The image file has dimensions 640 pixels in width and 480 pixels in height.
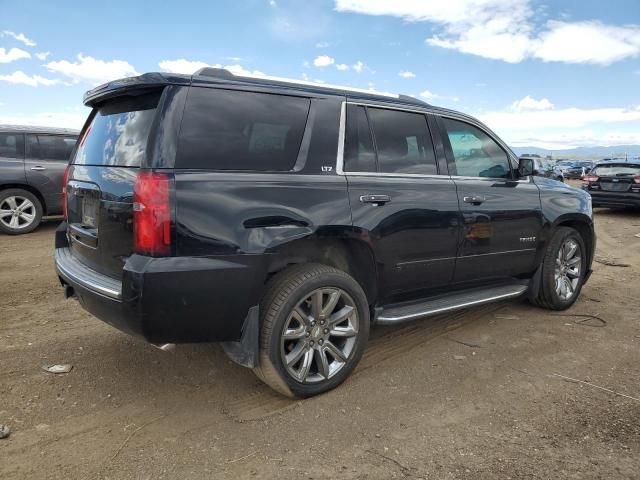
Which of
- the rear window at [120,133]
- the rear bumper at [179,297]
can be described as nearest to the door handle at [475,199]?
the rear bumper at [179,297]

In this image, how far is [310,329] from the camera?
3059mm

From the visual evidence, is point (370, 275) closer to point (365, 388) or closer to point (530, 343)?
point (365, 388)

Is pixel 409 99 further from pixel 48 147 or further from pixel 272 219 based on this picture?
pixel 48 147

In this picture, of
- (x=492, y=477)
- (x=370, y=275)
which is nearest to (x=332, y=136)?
(x=370, y=275)

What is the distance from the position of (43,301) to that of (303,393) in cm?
322

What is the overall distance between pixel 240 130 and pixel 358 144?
0.88m

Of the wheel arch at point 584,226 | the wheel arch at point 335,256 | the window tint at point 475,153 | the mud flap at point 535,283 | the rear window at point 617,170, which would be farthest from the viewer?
the rear window at point 617,170

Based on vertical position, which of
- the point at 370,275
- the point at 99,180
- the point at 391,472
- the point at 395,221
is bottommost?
the point at 391,472

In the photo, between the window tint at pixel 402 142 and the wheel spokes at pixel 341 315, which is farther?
the window tint at pixel 402 142

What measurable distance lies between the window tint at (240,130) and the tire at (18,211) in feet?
23.5

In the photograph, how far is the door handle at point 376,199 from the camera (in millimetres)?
3252

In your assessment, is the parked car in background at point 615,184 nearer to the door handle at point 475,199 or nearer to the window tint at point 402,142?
the door handle at point 475,199

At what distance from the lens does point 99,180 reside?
2.90 meters

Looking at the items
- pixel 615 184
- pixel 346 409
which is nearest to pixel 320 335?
pixel 346 409
